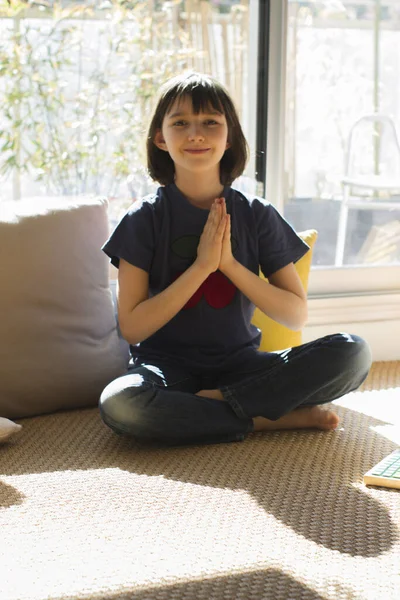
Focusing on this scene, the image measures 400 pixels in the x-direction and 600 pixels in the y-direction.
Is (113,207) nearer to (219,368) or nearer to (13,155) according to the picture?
(13,155)

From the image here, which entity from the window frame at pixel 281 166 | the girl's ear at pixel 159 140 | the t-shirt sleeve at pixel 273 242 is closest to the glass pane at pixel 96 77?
the window frame at pixel 281 166

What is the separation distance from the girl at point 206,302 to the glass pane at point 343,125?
2.12 ft

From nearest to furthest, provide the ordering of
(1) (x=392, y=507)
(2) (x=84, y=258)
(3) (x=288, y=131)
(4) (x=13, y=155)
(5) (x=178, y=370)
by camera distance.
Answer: (1) (x=392, y=507)
(5) (x=178, y=370)
(2) (x=84, y=258)
(4) (x=13, y=155)
(3) (x=288, y=131)

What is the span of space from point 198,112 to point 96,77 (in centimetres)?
60

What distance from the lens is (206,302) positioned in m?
1.91

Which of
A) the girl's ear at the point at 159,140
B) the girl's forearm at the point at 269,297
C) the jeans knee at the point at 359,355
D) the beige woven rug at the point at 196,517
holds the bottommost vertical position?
the beige woven rug at the point at 196,517

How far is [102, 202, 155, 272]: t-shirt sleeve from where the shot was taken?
1886 mm

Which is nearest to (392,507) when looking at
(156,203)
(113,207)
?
(156,203)

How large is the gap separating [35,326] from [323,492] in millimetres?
737

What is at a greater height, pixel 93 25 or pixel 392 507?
pixel 93 25

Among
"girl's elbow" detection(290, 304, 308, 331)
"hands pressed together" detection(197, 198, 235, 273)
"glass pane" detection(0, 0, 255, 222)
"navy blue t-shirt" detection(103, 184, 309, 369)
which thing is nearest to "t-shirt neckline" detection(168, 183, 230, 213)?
"navy blue t-shirt" detection(103, 184, 309, 369)

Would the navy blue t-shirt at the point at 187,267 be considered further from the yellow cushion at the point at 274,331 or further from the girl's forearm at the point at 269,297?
the yellow cushion at the point at 274,331

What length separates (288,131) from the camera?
101 inches

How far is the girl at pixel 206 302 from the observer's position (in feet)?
5.84
